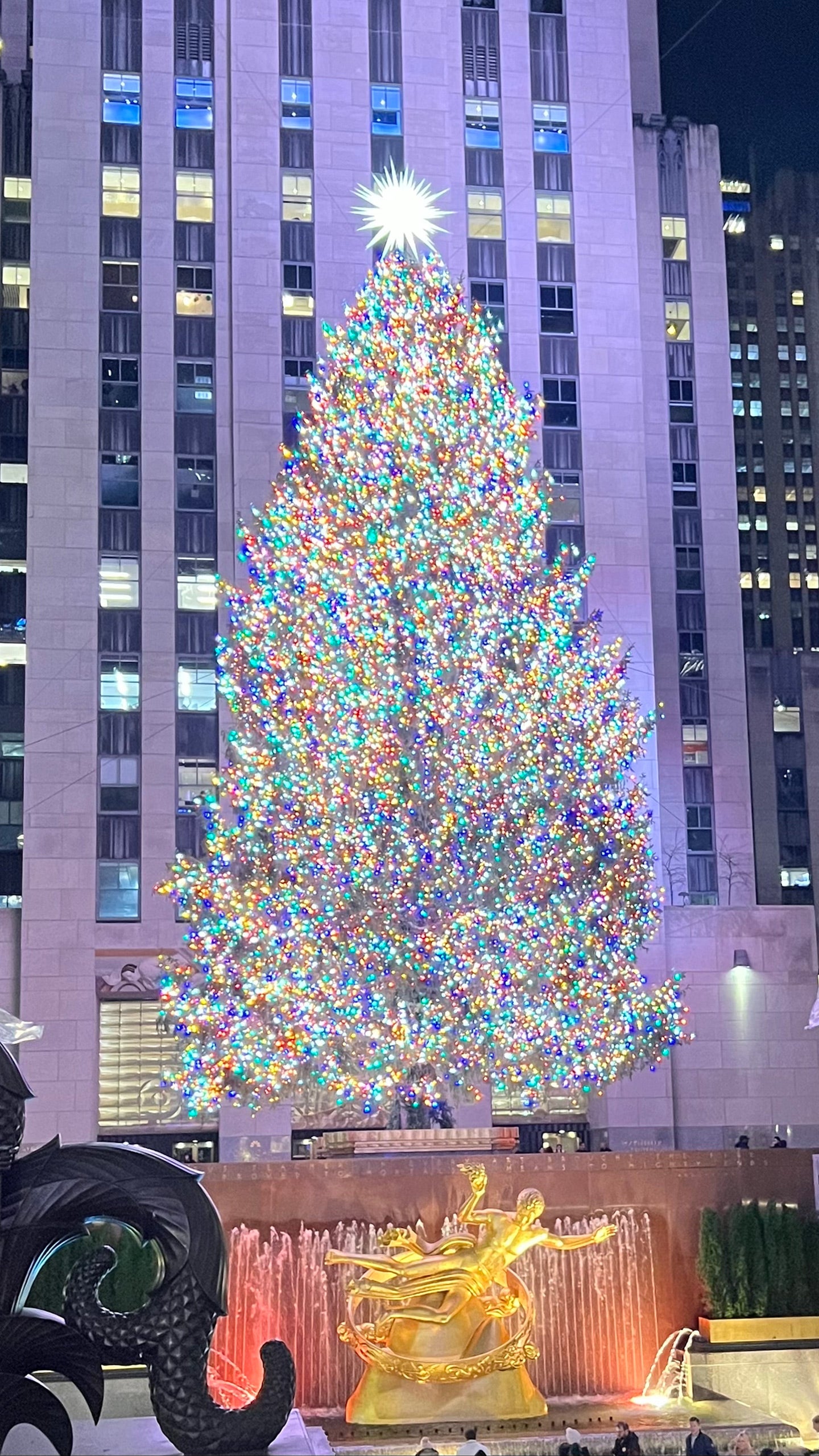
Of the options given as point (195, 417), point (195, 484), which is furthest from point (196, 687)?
point (195, 417)

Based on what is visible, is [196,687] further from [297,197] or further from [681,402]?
[681,402]

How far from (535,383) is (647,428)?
5.18 meters

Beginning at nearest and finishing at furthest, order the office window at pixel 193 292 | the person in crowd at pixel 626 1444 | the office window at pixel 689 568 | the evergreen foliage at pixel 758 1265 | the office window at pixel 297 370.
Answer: the person in crowd at pixel 626 1444
the evergreen foliage at pixel 758 1265
the office window at pixel 297 370
the office window at pixel 193 292
the office window at pixel 689 568

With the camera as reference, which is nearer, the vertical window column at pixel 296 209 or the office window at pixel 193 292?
the vertical window column at pixel 296 209

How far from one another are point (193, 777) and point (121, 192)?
15.9 metres

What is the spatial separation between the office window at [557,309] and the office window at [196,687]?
12892 millimetres

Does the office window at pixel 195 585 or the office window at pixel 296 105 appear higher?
the office window at pixel 296 105

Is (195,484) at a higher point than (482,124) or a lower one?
lower

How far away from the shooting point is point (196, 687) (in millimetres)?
43625

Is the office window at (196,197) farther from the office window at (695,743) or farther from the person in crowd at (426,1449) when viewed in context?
the person in crowd at (426,1449)

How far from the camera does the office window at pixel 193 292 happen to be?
45.7m

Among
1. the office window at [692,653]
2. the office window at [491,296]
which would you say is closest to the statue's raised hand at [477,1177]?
the office window at [491,296]

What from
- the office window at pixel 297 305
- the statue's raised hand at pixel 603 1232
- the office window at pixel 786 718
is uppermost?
the office window at pixel 297 305

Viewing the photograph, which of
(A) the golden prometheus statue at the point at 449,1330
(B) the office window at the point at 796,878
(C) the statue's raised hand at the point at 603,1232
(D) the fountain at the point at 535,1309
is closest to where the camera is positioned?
(A) the golden prometheus statue at the point at 449,1330
